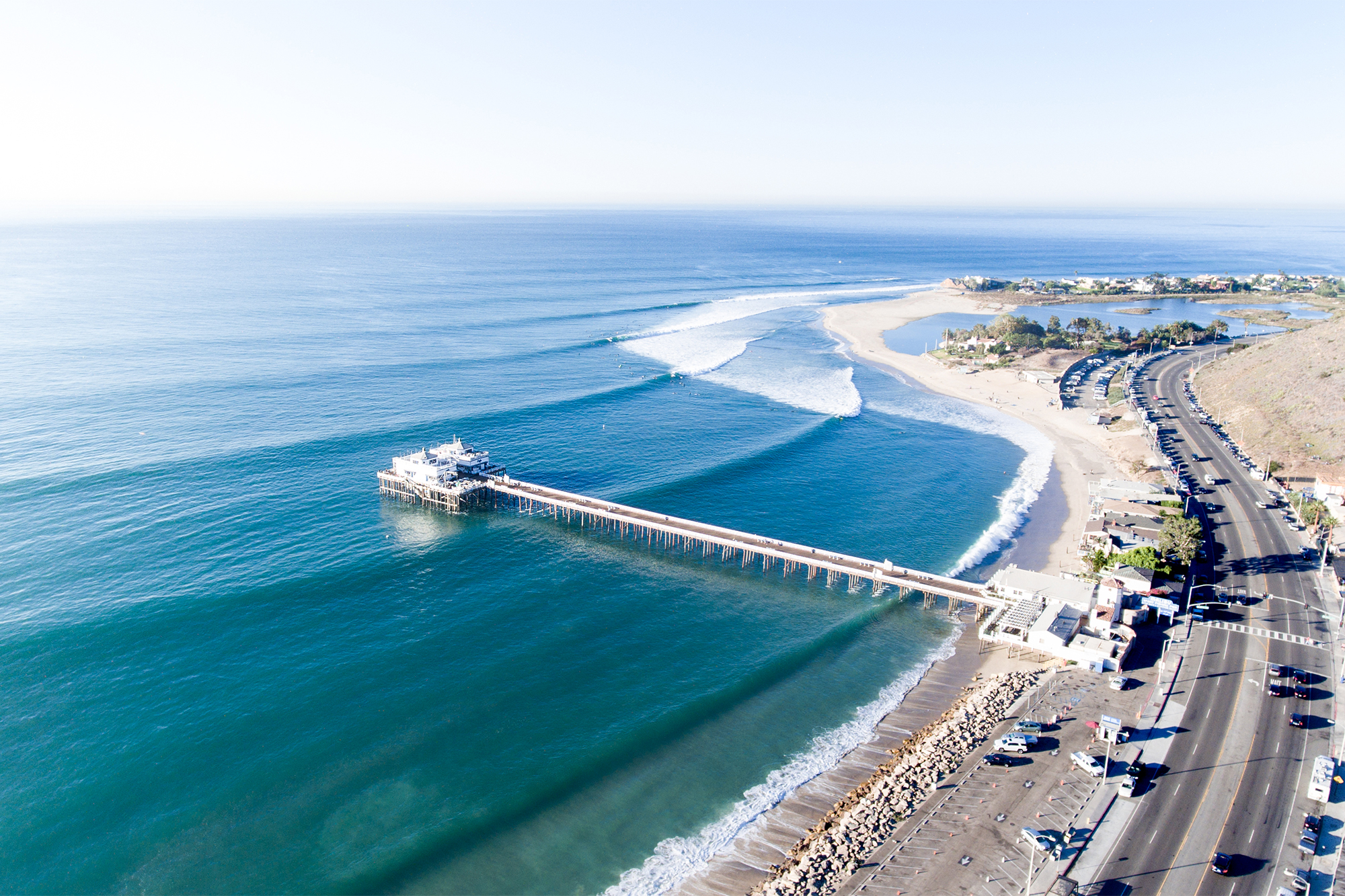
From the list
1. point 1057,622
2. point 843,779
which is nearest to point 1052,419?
point 1057,622

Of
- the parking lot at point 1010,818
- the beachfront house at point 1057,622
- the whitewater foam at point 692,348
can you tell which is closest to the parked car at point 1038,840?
the parking lot at point 1010,818

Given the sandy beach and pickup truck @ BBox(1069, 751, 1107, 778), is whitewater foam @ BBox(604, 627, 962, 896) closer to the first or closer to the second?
pickup truck @ BBox(1069, 751, 1107, 778)

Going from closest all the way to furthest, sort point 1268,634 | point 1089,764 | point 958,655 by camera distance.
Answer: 1. point 1089,764
2. point 1268,634
3. point 958,655

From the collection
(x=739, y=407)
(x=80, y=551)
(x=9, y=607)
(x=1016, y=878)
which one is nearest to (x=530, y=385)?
(x=739, y=407)

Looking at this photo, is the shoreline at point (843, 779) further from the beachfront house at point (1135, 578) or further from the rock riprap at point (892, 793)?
the beachfront house at point (1135, 578)

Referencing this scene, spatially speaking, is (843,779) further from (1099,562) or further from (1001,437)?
(1001,437)

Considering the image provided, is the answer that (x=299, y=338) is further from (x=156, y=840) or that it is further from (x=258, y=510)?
(x=156, y=840)

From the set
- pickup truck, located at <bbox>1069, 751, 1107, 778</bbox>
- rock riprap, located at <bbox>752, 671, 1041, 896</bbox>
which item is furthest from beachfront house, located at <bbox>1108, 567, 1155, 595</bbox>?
pickup truck, located at <bbox>1069, 751, 1107, 778</bbox>
